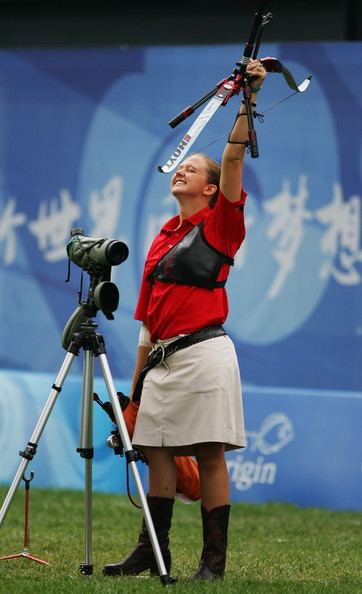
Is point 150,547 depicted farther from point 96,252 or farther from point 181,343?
point 96,252

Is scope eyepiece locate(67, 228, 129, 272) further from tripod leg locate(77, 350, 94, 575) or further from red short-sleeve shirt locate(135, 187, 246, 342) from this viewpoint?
tripod leg locate(77, 350, 94, 575)

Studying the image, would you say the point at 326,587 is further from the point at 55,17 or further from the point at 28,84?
the point at 55,17

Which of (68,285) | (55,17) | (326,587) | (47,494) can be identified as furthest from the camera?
(55,17)

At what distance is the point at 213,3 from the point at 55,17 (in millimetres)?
1387

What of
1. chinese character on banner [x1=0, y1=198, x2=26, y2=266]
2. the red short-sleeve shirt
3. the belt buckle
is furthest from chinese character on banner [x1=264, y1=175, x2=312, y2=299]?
the belt buckle

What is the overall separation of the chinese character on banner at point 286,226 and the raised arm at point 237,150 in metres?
4.39

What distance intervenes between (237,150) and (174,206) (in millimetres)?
4720

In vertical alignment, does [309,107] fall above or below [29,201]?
above

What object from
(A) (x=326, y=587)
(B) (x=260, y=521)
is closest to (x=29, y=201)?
(B) (x=260, y=521)

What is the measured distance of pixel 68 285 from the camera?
9875 mm

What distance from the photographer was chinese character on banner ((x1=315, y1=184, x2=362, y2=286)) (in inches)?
366

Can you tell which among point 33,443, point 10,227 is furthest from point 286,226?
point 33,443

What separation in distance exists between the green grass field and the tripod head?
1.04 m

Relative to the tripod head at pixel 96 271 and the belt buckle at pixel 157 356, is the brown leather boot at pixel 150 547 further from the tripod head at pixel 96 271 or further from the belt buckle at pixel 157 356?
the tripod head at pixel 96 271
